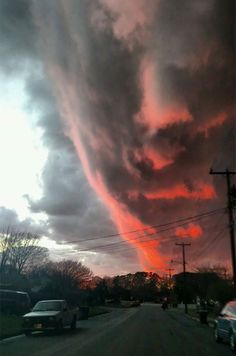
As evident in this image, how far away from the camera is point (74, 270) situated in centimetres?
10919

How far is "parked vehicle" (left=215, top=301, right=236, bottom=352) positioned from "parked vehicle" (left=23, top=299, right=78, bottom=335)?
7835 mm

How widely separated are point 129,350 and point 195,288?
10294 centimetres

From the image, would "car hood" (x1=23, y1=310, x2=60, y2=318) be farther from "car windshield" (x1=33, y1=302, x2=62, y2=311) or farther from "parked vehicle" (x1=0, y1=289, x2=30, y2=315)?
"parked vehicle" (x1=0, y1=289, x2=30, y2=315)

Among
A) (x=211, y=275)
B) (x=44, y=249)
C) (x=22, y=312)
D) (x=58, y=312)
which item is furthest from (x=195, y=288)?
(x=58, y=312)

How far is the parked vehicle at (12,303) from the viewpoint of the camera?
40.6 meters

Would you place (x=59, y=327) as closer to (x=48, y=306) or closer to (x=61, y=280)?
(x=48, y=306)

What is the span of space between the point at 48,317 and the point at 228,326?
9.25 meters

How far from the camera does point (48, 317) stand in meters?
23.6

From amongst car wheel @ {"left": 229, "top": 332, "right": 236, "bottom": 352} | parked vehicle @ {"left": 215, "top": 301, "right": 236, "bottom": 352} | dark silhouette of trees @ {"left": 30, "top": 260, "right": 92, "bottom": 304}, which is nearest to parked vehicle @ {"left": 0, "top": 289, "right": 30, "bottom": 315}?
dark silhouette of trees @ {"left": 30, "top": 260, "right": 92, "bottom": 304}

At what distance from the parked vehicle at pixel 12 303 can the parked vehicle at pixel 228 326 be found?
24.5 metres

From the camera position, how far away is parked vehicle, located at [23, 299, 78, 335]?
23.2 meters

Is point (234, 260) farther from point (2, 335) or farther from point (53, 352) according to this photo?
point (53, 352)

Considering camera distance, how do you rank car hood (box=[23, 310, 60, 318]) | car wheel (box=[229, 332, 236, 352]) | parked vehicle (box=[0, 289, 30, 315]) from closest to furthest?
car wheel (box=[229, 332, 236, 352])
car hood (box=[23, 310, 60, 318])
parked vehicle (box=[0, 289, 30, 315])

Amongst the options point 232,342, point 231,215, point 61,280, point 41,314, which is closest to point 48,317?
point 41,314
